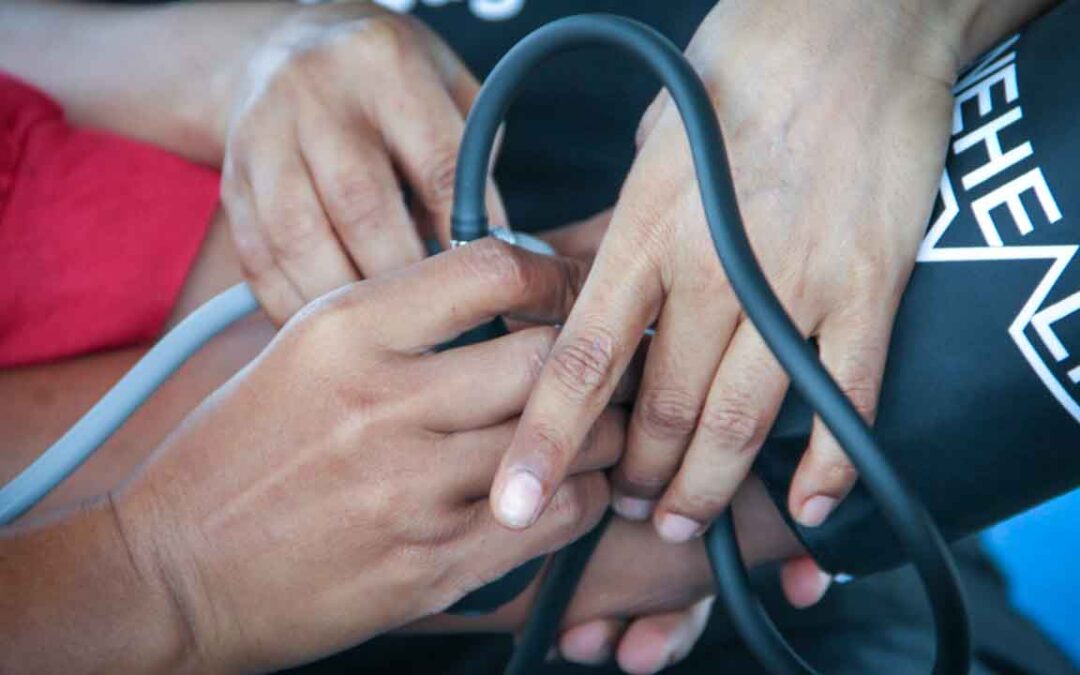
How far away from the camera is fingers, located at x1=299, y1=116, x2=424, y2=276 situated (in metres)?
0.72

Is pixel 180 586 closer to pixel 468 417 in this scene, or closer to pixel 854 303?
pixel 468 417

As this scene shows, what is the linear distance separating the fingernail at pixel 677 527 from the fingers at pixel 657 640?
0.16m

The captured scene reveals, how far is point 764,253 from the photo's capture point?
0.58m

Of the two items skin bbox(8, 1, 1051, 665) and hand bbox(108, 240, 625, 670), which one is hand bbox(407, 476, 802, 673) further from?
hand bbox(108, 240, 625, 670)

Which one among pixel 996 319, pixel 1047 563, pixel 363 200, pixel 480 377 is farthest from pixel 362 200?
pixel 1047 563

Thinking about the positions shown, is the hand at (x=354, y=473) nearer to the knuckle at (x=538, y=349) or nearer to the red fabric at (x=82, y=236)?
the knuckle at (x=538, y=349)

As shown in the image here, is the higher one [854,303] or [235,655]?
[854,303]

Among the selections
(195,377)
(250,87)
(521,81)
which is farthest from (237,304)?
(521,81)

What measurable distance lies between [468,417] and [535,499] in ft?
0.24

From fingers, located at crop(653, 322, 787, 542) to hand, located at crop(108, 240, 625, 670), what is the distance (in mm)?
55

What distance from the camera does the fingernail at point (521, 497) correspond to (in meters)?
0.54

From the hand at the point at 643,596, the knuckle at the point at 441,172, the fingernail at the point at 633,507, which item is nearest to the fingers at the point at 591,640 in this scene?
the hand at the point at 643,596

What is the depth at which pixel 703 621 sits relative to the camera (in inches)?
32.8

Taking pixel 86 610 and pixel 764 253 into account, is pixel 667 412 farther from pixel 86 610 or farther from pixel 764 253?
pixel 86 610
